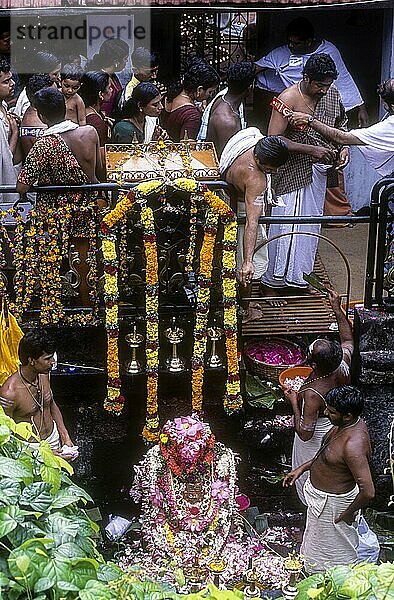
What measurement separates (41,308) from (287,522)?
7.23 feet

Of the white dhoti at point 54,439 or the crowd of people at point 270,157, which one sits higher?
the crowd of people at point 270,157

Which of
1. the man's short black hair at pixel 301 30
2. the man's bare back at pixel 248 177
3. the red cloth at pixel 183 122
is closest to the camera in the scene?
the man's bare back at pixel 248 177

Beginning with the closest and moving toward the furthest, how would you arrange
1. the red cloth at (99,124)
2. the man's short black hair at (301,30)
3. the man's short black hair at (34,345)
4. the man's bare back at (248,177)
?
the man's short black hair at (34,345), the man's bare back at (248,177), the red cloth at (99,124), the man's short black hair at (301,30)

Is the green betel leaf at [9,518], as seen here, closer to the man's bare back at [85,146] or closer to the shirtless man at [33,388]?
the shirtless man at [33,388]

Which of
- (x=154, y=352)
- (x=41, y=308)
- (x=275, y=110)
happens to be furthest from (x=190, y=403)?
(x=275, y=110)

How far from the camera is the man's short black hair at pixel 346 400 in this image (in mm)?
5953

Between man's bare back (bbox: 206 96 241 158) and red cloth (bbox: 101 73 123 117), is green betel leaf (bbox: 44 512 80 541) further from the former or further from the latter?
red cloth (bbox: 101 73 123 117)

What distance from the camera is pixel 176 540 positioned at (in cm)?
602

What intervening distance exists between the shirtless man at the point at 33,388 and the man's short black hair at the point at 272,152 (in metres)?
1.91

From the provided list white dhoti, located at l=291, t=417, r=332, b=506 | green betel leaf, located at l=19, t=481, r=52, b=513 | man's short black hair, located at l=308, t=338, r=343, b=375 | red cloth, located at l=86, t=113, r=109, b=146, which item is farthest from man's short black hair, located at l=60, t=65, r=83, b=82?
green betel leaf, located at l=19, t=481, r=52, b=513

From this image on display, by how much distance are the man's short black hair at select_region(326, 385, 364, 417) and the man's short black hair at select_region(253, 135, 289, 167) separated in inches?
70.5

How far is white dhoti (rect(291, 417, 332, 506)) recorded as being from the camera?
6699 mm

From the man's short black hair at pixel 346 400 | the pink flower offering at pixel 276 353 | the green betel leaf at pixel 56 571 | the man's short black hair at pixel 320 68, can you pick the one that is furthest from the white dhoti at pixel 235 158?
the green betel leaf at pixel 56 571

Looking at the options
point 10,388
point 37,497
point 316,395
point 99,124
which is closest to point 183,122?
point 99,124
